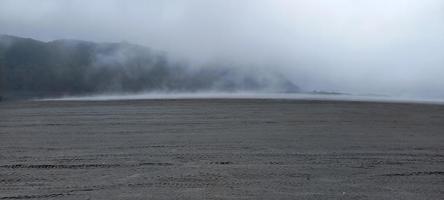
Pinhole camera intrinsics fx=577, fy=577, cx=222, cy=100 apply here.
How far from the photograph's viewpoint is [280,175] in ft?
29.0

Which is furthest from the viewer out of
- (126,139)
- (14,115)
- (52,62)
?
(52,62)

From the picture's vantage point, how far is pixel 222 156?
1072cm

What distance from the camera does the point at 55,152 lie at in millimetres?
11477

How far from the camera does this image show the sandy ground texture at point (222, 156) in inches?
310

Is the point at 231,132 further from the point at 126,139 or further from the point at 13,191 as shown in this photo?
the point at 13,191

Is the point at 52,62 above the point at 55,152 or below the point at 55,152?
above

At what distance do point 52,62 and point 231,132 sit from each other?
37291 millimetres

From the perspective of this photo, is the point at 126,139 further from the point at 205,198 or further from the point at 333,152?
the point at 205,198

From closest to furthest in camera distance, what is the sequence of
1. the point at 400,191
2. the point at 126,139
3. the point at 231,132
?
the point at 400,191 → the point at 126,139 → the point at 231,132

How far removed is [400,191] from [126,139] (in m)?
7.25

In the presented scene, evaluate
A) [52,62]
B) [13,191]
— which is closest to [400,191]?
[13,191]

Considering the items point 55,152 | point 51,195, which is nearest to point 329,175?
point 51,195

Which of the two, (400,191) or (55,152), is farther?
(55,152)

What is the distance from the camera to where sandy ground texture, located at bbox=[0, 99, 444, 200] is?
787cm
